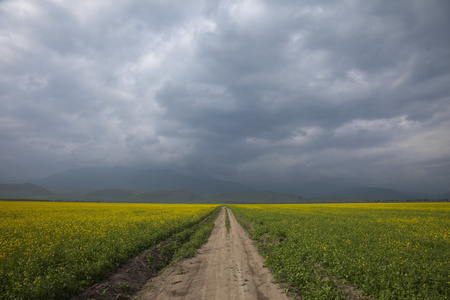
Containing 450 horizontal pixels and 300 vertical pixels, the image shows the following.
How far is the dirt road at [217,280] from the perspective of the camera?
861cm

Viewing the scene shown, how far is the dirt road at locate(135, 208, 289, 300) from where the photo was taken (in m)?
8.61

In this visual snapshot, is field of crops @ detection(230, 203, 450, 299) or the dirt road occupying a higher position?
field of crops @ detection(230, 203, 450, 299)

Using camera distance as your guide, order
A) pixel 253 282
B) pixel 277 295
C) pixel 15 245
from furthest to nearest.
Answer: pixel 15 245 → pixel 253 282 → pixel 277 295

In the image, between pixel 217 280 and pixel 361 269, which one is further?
pixel 217 280

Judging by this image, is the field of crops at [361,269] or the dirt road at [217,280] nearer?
the field of crops at [361,269]

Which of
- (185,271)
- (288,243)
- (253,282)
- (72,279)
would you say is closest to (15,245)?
(72,279)

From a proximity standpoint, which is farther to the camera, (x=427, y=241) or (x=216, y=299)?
(x=427, y=241)

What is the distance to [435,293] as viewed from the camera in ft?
22.8

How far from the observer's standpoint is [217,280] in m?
10.1

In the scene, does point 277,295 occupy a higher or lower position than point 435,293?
lower

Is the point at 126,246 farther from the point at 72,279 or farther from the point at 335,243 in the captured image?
the point at 335,243

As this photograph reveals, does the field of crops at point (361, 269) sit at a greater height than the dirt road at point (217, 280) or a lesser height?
greater

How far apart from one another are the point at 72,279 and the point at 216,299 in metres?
5.72

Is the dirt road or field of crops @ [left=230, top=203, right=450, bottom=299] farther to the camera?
the dirt road
